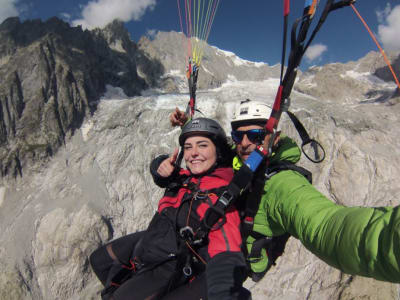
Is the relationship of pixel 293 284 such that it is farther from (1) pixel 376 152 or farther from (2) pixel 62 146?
(2) pixel 62 146

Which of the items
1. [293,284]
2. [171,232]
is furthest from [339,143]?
[171,232]

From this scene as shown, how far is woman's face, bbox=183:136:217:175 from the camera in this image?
4167 millimetres

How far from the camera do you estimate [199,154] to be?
4.24 metres

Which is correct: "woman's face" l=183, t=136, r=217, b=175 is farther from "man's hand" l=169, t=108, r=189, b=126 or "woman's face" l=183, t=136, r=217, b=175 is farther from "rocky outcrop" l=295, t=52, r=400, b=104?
"rocky outcrop" l=295, t=52, r=400, b=104

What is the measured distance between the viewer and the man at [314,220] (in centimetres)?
154

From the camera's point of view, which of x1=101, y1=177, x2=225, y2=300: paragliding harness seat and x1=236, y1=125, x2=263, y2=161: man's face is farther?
x1=236, y1=125, x2=263, y2=161: man's face

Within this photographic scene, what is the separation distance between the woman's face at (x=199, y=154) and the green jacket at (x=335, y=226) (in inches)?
51.0

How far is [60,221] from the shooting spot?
85.3 feet

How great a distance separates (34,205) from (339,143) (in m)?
36.4

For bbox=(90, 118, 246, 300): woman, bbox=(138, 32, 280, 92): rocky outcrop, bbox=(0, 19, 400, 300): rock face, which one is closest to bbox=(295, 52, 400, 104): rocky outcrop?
bbox=(138, 32, 280, 92): rocky outcrop

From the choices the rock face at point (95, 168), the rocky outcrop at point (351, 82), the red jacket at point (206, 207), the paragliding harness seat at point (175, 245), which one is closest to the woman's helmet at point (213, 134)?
the red jacket at point (206, 207)

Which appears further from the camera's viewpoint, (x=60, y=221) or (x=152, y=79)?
(x=152, y=79)

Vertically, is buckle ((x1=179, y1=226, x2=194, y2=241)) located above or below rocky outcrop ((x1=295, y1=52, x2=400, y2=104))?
below

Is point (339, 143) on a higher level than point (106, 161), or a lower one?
higher
